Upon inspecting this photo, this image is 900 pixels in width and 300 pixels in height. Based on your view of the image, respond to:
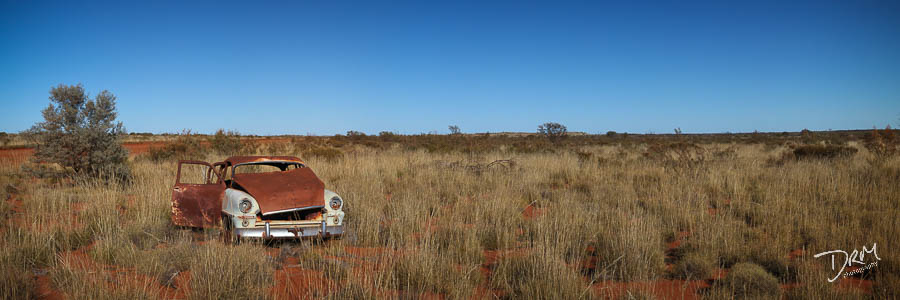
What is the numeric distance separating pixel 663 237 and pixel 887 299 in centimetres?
249

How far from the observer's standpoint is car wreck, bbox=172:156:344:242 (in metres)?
5.24

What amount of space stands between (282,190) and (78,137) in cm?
874

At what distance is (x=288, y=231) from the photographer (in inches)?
206

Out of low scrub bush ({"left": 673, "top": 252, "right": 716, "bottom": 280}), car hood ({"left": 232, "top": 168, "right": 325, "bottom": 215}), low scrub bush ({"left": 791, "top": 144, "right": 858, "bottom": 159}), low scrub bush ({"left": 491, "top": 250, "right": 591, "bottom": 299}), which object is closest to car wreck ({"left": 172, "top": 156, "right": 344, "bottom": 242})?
car hood ({"left": 232, "top": 168, "right": 325, "bottom": 215})

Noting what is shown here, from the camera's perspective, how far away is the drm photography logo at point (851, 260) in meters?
4.38

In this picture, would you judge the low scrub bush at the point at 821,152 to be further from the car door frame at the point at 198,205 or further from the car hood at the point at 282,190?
the car door frame at the point at 198,205

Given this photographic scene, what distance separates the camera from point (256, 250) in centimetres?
483

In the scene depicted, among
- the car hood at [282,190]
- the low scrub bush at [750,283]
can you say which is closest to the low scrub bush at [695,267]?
the low scrub bush at [750,283]

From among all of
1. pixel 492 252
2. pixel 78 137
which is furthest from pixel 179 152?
pixel 492 252

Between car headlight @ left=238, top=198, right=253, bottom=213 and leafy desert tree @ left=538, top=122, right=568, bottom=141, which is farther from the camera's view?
leafy desert tree @ left=538, top=122, right=568, bottom=141

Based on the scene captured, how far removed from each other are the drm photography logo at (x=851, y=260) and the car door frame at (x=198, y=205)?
7.08 meters

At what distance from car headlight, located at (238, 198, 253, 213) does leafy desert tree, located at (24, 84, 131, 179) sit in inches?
320

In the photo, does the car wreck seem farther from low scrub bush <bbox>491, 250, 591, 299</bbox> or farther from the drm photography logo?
the drm photography logo

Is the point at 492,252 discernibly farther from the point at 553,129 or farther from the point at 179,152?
the point at 553,129
